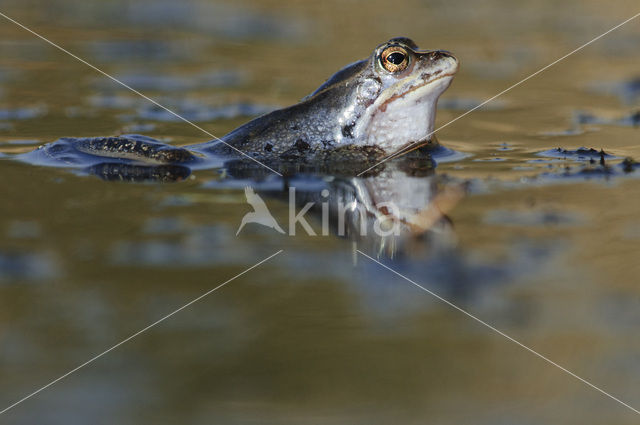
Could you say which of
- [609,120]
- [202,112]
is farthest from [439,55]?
[202,112]

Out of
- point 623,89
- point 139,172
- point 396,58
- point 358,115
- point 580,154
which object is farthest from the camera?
point 623,89

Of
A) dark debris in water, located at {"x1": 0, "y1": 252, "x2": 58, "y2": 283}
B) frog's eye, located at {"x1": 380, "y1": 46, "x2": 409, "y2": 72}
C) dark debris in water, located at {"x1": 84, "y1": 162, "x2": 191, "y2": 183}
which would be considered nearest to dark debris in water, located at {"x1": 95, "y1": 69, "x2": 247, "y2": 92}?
dark debris in water, located at {"x1": 84, "y1": 162, "x2": 191, "y2": 183}

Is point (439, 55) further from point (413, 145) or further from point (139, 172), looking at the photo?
point (139, 172)

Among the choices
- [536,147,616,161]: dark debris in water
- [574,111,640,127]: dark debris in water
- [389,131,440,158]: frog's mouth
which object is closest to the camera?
[536,147,616,161]: dark debris in water

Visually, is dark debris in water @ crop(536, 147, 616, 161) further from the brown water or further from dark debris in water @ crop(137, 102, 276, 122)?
dark debris in water @ crop(137, 102, 276, 122)

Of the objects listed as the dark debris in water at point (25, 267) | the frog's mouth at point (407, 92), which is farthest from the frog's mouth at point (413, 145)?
the dark debris in water at point (25, 267)

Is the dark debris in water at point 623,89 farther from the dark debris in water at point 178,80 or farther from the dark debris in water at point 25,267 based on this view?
the dark debris in water at point 25,267

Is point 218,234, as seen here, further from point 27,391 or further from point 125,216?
point 27,391

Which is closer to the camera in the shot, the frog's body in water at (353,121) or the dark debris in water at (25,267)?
the dark debris in water at (25,267)
